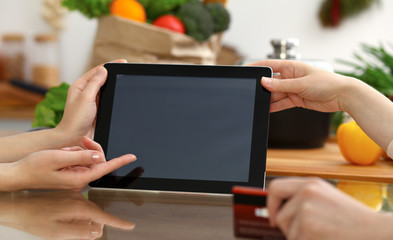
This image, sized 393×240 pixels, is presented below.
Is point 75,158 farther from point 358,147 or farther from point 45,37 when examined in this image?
point 45,37

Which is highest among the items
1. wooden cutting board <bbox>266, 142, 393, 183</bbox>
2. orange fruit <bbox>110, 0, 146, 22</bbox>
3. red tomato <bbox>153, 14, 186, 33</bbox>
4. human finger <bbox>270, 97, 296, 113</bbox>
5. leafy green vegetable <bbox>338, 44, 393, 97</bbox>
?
orange fruit <bbox>110, 0, 146, 22</bbox>

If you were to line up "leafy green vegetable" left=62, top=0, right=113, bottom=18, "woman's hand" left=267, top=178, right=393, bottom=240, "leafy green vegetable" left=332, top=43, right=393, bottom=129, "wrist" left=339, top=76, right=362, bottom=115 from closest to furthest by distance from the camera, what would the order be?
"woman's hand" left=267, top=178, right=393, bottom=240
"wrist" left=339, top=76, right=362, bottom=115
"leafy green vegetable" left=332, top=43, right=393, bottom=129
"leafy green vegetable" left=62, top=0, right=113, bottom=18

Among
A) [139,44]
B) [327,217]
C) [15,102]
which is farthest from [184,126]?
[15,102]

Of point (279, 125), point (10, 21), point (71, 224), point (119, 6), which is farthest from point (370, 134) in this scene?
point (10, 21)

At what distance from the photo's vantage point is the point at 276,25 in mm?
2637

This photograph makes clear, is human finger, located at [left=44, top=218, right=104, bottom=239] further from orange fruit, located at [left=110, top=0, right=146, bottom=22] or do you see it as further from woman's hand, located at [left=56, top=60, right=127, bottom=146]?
orange fruit, located at [left=110, top=0, right=146, bottom=22]

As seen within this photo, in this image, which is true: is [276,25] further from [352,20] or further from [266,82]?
[266,82]

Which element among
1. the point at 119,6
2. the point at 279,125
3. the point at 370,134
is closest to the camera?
the point at 370,134

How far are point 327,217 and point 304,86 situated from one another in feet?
1.40

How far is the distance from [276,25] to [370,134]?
192 centimetres

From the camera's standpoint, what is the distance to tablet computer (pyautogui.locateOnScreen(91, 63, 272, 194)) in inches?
28.7

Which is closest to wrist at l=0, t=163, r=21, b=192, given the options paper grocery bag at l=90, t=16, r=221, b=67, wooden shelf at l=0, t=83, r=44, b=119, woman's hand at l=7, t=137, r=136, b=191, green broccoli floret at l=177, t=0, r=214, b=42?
woman's hand at l=7, t=137, r=136, b=191

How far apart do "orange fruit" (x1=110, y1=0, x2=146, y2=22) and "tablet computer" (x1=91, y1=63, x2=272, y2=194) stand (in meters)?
0.66

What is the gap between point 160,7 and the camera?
147cm
